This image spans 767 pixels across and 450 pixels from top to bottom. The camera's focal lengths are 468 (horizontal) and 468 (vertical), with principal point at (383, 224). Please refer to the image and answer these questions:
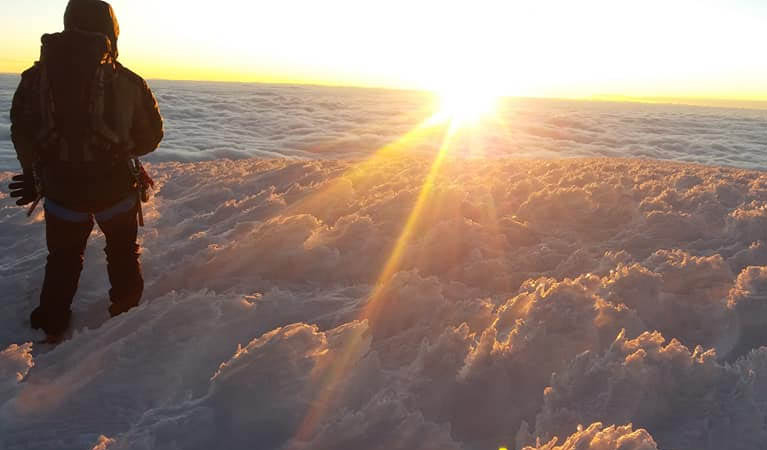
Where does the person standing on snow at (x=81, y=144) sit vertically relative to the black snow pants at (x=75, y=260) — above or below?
above

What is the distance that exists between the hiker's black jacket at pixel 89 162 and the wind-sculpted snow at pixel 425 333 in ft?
2.14

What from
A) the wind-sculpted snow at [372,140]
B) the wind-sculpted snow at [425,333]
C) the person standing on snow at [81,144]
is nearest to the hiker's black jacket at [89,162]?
the person standing on snow at [81,144]

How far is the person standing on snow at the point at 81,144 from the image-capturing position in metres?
2.20

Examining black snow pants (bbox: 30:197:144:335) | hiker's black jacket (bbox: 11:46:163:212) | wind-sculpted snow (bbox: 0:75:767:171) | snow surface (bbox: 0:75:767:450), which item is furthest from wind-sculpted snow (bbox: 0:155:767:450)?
wind-sculpted snow (bbox: 0:75:767:171)

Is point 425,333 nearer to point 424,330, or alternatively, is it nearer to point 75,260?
point 424,330

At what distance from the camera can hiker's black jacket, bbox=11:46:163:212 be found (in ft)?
7.42

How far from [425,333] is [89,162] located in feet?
6.03

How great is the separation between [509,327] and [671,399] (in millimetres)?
621

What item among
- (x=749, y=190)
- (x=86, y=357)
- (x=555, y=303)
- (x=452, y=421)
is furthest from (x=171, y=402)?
(x=749, y=190)

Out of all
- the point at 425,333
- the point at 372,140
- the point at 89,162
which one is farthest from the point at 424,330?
the point at 372,140

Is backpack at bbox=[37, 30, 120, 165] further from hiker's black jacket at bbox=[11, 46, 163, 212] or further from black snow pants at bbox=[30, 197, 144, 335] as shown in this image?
black snow pants at bbox=[30, 197, 144, 335]

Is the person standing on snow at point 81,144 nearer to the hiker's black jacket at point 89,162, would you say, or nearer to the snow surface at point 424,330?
the hiker's black jacket at point 89,162

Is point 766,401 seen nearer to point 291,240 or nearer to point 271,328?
point 271,328

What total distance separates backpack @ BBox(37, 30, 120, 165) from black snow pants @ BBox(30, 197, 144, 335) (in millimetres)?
317
